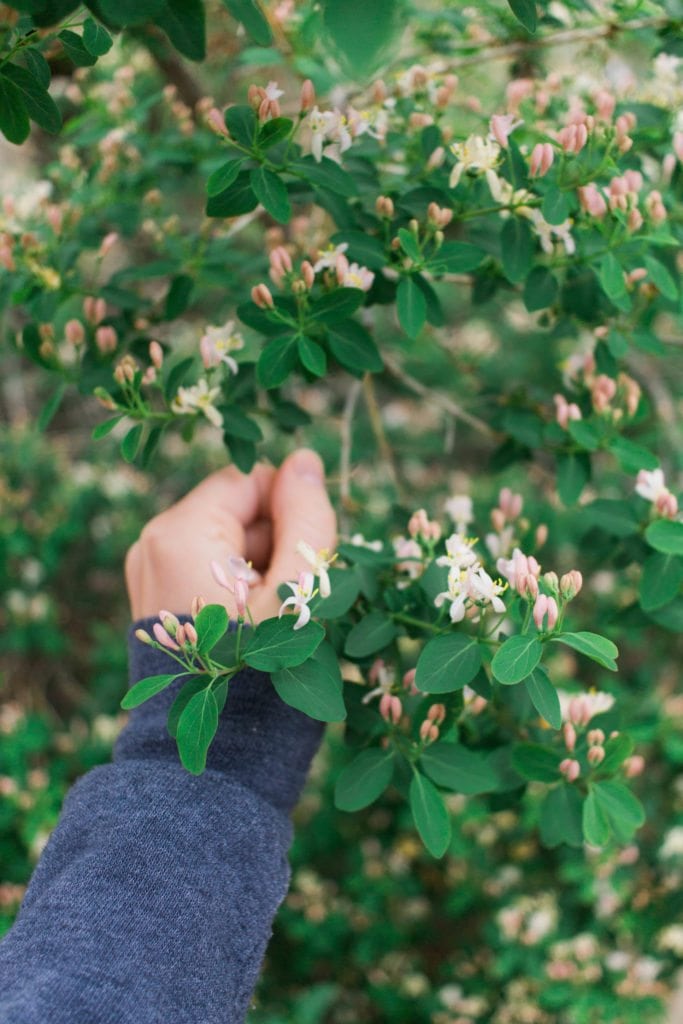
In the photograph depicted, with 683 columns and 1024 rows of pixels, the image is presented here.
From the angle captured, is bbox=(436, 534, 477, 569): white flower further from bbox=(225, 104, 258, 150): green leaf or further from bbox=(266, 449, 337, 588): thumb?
bbox=(225, 104, 258, 150): green leaf

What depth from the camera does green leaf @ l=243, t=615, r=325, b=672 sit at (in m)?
0.86

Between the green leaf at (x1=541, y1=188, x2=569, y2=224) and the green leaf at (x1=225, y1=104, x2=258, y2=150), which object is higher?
the green leaf at (x1=225, y1=104, x2=258, y2=150)

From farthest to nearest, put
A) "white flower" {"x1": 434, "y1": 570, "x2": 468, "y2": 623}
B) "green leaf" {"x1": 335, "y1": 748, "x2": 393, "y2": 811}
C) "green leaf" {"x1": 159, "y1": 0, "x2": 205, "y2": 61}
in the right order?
"green leaf" {"x1": 335, "y1": 748, "x2": 393, "y2": 811} < "white flower" {"x1": 434, "y1": 570, "x2": 468, "y2": 623} < "green leaf" {"x1": 159, "y1": 0, "x2": 205, "y2": 61}

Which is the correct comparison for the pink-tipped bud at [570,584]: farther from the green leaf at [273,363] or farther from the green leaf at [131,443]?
the green leaf at [131,443]

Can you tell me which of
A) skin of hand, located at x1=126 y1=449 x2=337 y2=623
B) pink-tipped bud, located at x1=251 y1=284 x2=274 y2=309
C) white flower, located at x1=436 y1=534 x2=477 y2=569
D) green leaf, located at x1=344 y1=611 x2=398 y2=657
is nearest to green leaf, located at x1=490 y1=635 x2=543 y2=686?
white flower, located at x1=436 y1=534 x2=477 y2=569

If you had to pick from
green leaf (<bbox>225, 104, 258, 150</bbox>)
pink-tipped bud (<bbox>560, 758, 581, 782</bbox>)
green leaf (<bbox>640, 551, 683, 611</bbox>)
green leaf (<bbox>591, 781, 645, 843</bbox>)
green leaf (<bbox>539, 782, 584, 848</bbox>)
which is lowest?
green leaf (<bbox>539, 782, 584, 848</bbox>)

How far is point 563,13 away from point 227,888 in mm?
1566

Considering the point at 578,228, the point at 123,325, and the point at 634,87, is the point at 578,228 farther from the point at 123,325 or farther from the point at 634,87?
the point at 123,325

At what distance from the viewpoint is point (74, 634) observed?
9.73 ft

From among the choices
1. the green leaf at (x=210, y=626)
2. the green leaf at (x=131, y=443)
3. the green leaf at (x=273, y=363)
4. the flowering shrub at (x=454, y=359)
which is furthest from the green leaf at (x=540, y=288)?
the green leaf at (x=210, y=626)

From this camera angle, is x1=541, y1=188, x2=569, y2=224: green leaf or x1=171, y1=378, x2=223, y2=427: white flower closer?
x1=541, y1=188, x2=569, y2=224: green leaf

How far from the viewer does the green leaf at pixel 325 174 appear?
3.61ft

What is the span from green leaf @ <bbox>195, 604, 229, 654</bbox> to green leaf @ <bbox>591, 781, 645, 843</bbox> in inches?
22.3

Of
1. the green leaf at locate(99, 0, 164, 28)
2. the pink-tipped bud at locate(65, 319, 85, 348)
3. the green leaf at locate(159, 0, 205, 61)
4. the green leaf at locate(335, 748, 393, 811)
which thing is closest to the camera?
the green leaf at locate(99, 0, 164, 28)
